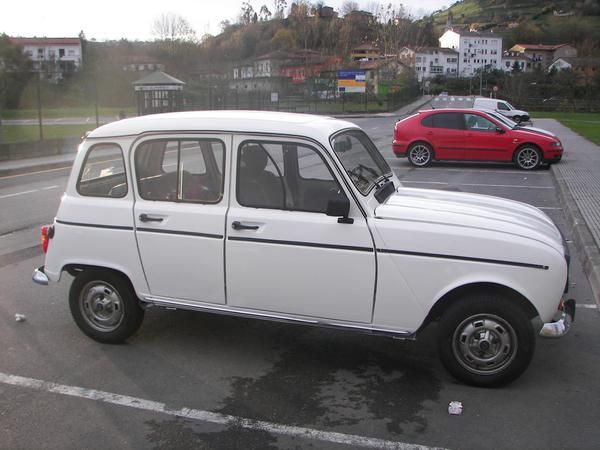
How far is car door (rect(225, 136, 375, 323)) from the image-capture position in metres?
4.30

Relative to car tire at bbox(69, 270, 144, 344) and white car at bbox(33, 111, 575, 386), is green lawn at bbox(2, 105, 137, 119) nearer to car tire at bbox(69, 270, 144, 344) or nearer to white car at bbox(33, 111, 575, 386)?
car tire at bbox(69, 270, 144, 344)

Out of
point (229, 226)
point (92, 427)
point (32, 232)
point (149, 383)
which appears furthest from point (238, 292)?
point (32, 232)

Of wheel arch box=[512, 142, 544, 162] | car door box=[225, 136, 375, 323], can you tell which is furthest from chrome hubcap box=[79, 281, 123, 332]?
wheel arch box=[512, 142, 544, 162]

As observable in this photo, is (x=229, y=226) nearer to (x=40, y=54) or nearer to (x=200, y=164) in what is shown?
Answer: (x=200, y=164)

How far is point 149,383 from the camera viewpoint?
14.5 ft

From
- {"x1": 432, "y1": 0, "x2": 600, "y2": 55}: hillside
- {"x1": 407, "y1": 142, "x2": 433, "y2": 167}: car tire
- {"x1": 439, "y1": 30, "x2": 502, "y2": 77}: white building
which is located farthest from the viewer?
{"x1": 432, "y1": 0, "x2": 600, "y2": 55}: hillside

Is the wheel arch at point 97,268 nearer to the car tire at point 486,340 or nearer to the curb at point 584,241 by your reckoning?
the car tire at point 486,340

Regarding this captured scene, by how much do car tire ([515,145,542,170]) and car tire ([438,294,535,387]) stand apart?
13810 millimetres

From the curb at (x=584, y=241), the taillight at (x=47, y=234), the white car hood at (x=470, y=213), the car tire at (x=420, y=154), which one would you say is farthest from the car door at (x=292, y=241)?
the car tire at (x=420, y=154)

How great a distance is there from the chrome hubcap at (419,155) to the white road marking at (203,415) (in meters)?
14.6

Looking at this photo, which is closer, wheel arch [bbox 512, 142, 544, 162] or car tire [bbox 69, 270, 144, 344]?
car tire [bbox 69, 270, 144, 344]

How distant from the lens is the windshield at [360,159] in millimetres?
4527

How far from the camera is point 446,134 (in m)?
17.4

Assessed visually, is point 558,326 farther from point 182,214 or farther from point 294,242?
point 182,214
